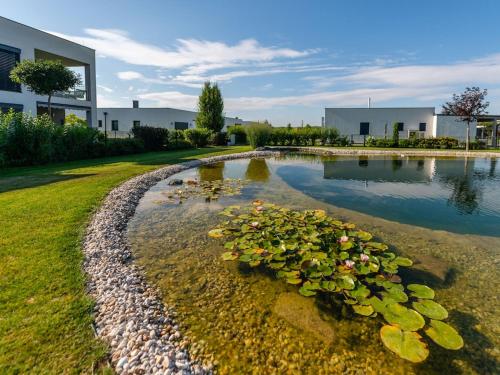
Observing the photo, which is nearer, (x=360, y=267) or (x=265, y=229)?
(x=360, y=267)

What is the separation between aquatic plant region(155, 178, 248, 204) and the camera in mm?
6866

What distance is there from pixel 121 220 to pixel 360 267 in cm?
386

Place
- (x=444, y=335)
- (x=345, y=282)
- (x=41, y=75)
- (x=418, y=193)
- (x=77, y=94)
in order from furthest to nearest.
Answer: (x=77, y=94)
(x=41, y=75)
(x=418, y=193)
(x=345, y=282)
(x=444, y=335)

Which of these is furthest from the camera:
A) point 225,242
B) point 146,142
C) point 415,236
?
point 146,142

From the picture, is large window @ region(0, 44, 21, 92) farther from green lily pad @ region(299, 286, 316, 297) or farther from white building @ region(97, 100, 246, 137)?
green lily pad @ region(299, 286, 316, 297)

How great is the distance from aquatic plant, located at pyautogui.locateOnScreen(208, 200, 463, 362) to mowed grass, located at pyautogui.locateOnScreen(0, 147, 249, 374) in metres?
1.70

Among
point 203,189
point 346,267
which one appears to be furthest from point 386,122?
point 346,267

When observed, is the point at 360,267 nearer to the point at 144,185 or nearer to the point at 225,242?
the point at 225,242

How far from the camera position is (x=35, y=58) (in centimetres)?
1738

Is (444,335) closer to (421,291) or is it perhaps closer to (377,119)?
(421,291)

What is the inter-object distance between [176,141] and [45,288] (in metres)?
17.6

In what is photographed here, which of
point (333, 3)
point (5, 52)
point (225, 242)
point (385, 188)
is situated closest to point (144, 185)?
point (225, 242)

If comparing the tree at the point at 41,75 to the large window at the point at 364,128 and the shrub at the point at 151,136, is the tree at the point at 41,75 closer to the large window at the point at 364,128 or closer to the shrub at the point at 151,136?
the shrub at the point at 151,136

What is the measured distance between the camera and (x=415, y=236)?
4422mm
